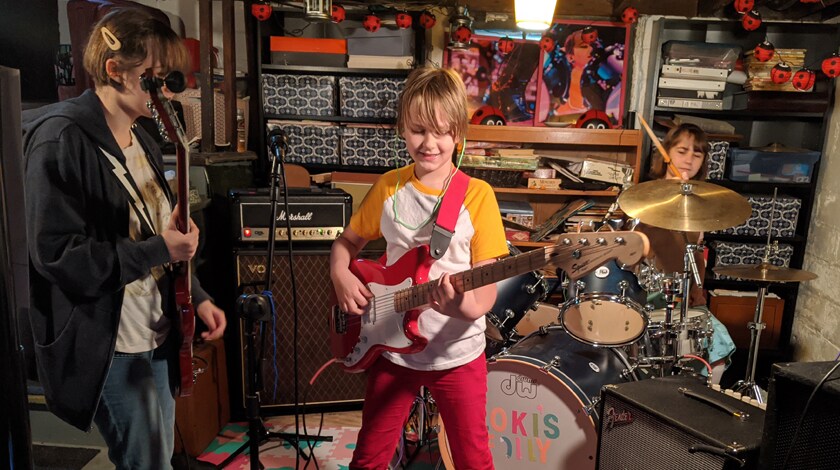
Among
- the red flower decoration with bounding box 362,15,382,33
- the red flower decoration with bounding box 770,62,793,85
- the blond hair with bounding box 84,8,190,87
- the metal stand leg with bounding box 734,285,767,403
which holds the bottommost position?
the metal stand leg with bounding box 734,285,767,403

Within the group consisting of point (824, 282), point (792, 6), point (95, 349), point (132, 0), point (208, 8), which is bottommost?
point (824, 282)

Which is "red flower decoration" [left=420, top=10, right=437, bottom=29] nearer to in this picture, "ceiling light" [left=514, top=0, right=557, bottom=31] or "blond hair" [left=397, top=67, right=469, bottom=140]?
"ceiling light" [left=514, top=0, right=557, bottom=31]

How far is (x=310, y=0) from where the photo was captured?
2.22 m

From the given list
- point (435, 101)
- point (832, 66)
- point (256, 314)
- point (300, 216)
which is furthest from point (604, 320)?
point (832, 66)

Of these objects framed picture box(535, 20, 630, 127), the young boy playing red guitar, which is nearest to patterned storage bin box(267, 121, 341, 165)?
framed picture box(535, 20, 630, 127)

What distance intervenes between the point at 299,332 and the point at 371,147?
1.16 m

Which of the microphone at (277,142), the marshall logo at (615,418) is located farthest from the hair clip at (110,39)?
the marshall logo at (615,418)

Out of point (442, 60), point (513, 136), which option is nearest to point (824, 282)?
point (513, 136)

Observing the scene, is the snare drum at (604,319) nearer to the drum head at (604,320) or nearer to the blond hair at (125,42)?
the drum head at (604,320)

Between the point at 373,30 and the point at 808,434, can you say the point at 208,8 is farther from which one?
the point at 808,434

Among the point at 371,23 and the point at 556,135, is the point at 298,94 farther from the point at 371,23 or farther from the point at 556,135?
the point at 556,135

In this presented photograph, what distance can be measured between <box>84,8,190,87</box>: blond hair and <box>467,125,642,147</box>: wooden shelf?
202 centimetres

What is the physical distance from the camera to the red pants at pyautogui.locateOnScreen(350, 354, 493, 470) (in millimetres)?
1380

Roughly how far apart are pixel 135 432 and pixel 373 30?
237 centimetres
